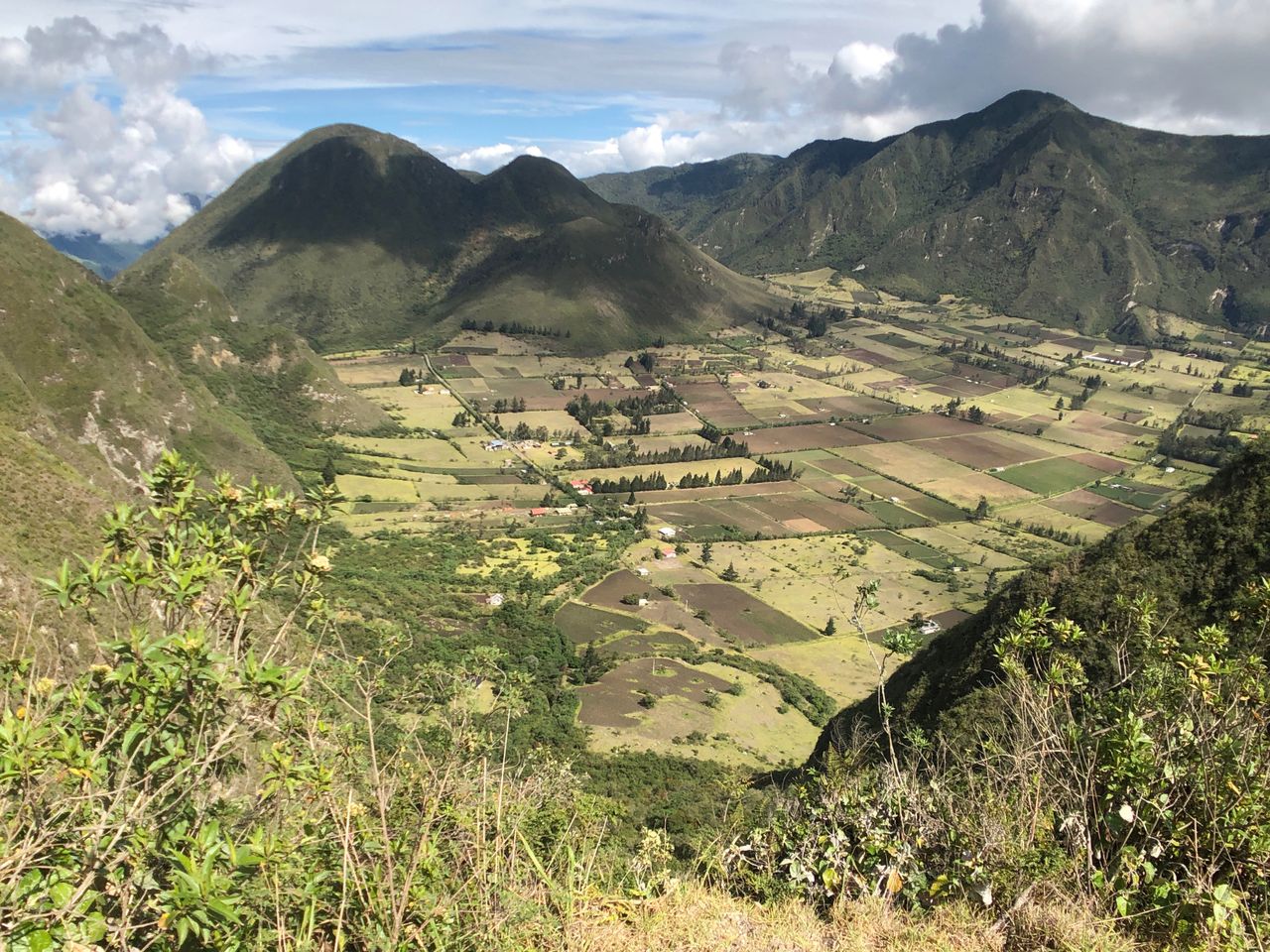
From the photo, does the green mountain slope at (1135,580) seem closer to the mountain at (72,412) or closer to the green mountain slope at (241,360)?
the mountain at (72,412)

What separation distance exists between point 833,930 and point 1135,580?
3764 cm

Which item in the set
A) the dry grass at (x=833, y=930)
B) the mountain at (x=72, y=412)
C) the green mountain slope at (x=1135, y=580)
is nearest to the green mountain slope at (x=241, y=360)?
the mountain at (x=72, y=412)

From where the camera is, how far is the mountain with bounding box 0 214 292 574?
146 feet

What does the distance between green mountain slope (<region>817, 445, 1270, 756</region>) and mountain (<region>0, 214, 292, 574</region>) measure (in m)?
49.3

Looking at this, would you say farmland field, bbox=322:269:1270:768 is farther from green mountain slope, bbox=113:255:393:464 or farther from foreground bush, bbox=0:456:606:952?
foreground bush, bbox=0:456:606:952

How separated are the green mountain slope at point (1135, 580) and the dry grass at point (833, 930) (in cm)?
2477

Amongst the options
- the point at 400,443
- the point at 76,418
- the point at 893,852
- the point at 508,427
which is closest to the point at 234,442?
the point at 76,418

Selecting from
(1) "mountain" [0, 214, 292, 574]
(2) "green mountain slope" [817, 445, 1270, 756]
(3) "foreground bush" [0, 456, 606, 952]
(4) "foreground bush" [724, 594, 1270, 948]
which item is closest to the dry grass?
(4) "foreground bush" [724, 594, 1270, 948]

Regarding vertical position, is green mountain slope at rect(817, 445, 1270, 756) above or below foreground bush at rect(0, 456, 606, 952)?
below

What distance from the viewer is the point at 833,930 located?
13008 mm

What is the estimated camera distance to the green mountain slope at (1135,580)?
37719mm

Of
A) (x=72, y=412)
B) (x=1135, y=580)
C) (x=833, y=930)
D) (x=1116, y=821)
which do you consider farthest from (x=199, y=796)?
(x=72, y=412)

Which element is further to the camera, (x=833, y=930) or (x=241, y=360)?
(x=241, y=360)

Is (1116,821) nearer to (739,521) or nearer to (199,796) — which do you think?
(199,796)
